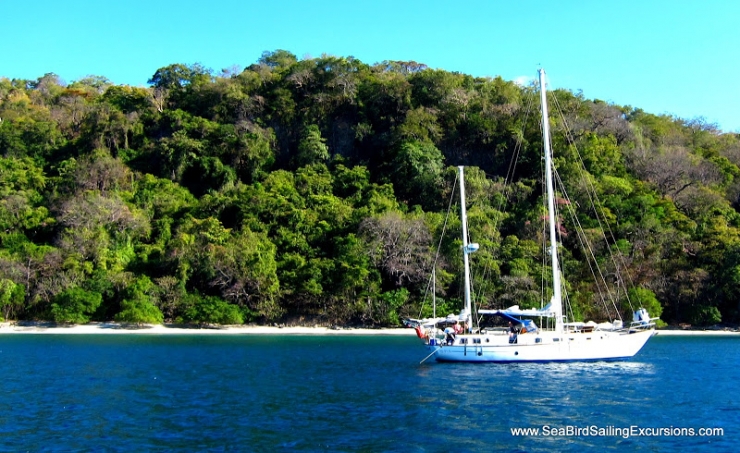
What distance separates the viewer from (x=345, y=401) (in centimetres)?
2609

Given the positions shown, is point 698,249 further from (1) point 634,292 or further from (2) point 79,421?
(2) point 79,421

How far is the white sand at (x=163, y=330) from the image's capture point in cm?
6047

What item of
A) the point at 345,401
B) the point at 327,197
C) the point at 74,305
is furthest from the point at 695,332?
the point at 74,305

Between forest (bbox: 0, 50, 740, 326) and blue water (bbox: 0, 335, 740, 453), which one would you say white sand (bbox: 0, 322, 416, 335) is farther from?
blue water (bbox: 0, 335, 740, 453)

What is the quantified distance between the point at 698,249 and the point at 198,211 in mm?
50923

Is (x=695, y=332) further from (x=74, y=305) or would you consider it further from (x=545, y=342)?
(x=74, y=305)

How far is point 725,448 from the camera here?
63.4ft

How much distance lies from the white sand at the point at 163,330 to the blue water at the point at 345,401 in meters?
17.3

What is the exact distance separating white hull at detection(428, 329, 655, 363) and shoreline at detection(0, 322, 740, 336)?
78.0 ft

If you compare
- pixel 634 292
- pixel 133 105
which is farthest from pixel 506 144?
pixel 133 105

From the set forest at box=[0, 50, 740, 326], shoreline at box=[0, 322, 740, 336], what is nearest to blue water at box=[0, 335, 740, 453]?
shoreline at box=[0, 322, 740, 336]

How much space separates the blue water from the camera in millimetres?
20031

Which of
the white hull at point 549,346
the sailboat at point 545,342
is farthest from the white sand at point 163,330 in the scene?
the white hull at point 549,346

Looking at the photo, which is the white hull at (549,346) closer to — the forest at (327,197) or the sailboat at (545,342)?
the sailboat at (545,342)
